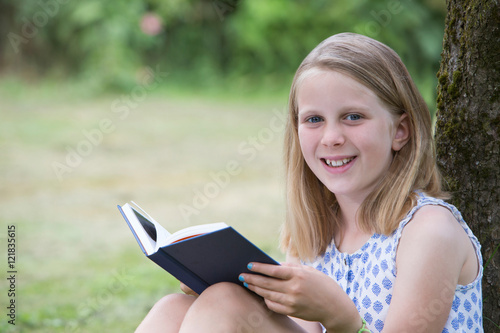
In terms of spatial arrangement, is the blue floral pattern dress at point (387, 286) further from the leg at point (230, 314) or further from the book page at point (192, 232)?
the book page at point (192, 232)

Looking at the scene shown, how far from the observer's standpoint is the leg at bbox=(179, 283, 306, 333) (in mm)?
1482

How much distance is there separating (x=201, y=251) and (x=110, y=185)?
4.39 meters

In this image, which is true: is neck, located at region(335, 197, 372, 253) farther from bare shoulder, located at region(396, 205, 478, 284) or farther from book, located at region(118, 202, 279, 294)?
book, located at region(118, 202, 279, 294)

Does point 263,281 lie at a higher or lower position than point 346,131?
lower

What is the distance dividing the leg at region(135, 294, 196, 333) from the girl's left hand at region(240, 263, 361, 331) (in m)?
0.27

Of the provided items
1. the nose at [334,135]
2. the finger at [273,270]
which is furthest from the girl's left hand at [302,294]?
the nose at [334,135]

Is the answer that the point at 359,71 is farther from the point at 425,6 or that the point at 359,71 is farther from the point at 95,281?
the point at 425,6

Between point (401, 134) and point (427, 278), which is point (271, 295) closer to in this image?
point (427, 278)

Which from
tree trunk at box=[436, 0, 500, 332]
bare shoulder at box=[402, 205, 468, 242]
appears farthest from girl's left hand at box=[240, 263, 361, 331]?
tree trunk at box=[436, 0, 500, 332]

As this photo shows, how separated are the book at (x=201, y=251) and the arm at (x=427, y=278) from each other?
0.97 ft

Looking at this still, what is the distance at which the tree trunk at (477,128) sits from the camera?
1843 mm

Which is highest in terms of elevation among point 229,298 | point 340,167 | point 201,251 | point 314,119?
point 314,119

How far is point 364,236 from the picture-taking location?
5.76 feet

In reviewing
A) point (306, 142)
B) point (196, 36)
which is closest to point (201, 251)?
point (306, 142)
